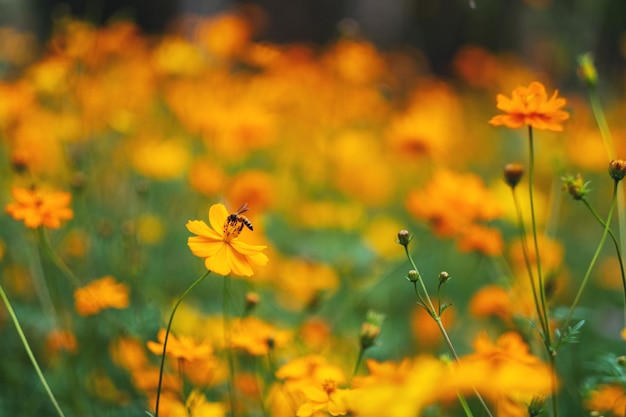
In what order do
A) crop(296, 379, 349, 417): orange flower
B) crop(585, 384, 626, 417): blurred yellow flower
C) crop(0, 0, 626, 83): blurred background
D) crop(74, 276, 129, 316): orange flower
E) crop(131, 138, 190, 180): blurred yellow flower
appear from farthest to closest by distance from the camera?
crop(0, 0, 626, 83): blurred background
crop(131, 138, 190, 180): blurred yellow flower
crop(74, 276, 129, 316): orange flower
crop(585, 384, 626, 417): blurred yellow flower
crop(296, 379, 349, 417): orange flower

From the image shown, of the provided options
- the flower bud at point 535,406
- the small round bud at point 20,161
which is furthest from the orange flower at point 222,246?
the small round bud at point 20,161

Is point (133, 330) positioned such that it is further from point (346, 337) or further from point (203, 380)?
point (346, 337)

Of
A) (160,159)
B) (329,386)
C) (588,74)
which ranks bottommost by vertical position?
(329,386)

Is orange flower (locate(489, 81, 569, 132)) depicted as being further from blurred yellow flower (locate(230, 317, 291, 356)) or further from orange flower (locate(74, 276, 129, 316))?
orange flower (locate(74, 276, 129, 316))

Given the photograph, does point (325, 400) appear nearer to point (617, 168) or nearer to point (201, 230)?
point (201, 230)

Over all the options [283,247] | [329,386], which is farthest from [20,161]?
[283,247]

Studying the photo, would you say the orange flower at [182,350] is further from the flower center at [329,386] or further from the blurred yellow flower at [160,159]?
the blurred yellow flower at [160,159]

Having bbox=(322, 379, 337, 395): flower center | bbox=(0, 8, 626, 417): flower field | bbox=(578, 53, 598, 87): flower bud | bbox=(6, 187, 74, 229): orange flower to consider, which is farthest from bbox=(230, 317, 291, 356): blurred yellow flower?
bbox=(578, 53, 598, 87): flower bud

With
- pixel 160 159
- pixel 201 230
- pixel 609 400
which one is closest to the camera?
pixel 201 230
